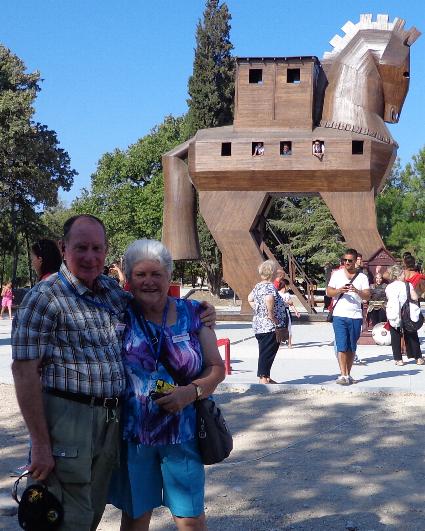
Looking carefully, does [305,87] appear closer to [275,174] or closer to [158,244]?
[275,174]

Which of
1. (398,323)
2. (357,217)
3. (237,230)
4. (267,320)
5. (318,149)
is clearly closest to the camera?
(267,320)

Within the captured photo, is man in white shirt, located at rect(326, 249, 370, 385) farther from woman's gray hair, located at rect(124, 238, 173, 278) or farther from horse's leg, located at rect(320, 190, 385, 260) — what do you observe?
horse's leg, located at rect(320, 190, 385, 260)

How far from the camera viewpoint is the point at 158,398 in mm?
3445

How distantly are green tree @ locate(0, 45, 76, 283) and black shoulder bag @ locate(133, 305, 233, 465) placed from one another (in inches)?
1270

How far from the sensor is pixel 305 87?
2092cm

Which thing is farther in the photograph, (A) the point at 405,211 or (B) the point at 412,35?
(A) the point at 405,211

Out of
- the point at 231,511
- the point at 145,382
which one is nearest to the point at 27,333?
the point at 145,382

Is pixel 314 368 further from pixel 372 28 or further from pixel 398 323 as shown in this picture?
pixel 372 28

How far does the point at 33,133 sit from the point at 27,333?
33228mm

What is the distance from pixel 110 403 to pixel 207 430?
0.50 metres

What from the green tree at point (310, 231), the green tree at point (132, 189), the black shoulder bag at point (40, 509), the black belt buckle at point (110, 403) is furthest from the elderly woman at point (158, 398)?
the green tree at point (132, 189)

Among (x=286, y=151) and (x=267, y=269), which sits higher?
(x=286, y=151)

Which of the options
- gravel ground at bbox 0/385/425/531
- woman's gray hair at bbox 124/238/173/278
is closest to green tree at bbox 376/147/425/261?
gravel ground at bbox 0/385/425/531

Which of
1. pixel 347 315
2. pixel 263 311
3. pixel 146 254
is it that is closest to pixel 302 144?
pixel 347 315
